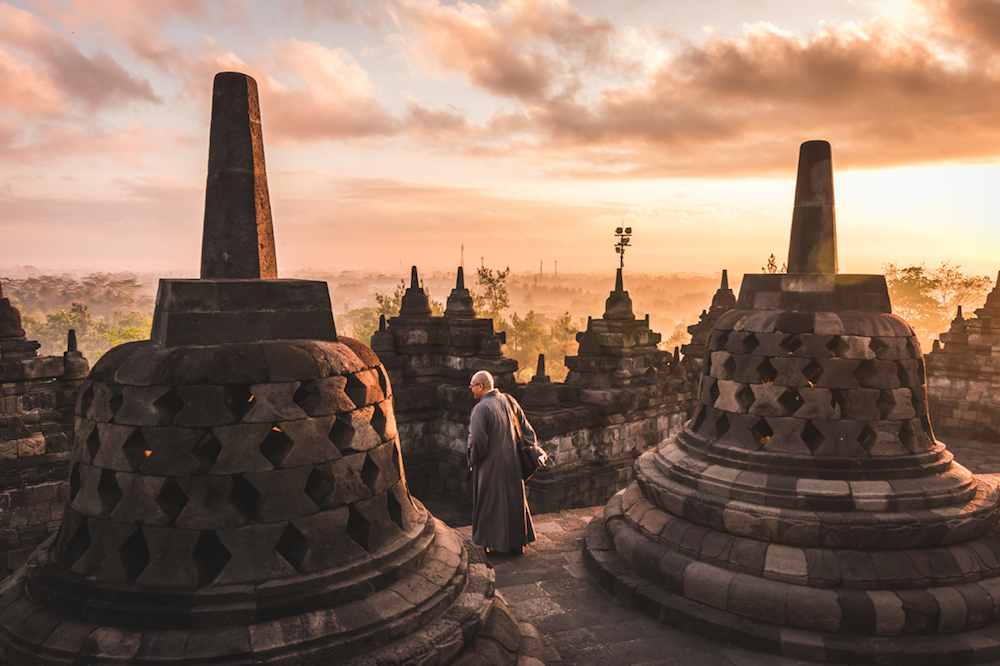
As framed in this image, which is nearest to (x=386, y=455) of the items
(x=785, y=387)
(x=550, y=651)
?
(x=550, y=651)

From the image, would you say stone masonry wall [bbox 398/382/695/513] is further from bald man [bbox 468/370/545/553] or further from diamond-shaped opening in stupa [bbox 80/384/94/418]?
diamond-shaped opening in stupa [bbox 80/384/94/418]

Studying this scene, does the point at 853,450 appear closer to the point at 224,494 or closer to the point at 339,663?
the point at 339,663

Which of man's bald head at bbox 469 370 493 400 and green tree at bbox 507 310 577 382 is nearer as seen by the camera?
man's bald head at bbox 469 370 493 400

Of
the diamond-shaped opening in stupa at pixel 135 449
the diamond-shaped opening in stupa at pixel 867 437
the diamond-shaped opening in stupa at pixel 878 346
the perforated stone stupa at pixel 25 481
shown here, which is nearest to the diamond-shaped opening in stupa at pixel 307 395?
the diamond-shaped opening in stupa at pixel 135 449

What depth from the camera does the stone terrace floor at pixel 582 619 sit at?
187 inches

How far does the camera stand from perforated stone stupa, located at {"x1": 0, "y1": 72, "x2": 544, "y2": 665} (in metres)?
2.86

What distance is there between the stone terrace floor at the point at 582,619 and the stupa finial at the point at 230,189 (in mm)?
3155

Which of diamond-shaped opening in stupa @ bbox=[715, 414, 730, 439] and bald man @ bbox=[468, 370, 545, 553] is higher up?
diamond-shaped opening in stupa @ bbox=[715, 414, 730, 439]

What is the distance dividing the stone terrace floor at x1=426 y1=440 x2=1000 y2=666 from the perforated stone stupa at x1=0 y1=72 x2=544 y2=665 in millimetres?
1652

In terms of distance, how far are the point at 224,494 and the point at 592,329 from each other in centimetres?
1001

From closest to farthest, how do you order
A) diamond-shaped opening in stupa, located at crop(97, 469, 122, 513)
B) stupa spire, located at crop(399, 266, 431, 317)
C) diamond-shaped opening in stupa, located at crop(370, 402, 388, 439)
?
diamond-shaped opening in stupa, located at crop(97, 469, 122, 513), diamond-shaped opening in stupa, located at crop(370, 402, 388, 439), stupa spire, located at crop(399, 266, 431, 317)

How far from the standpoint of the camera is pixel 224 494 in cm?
298

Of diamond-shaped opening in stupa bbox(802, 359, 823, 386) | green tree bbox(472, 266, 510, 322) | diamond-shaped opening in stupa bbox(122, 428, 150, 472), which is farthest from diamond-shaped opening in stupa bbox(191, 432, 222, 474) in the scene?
green tree bbox(472, 266, 510, 322)

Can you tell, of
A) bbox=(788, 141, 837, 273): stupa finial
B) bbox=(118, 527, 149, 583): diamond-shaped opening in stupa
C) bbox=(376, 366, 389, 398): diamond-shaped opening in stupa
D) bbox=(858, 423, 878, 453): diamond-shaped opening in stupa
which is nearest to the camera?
bbox=(118, 527, 149, 583): diamond-shaped opening in stupa
